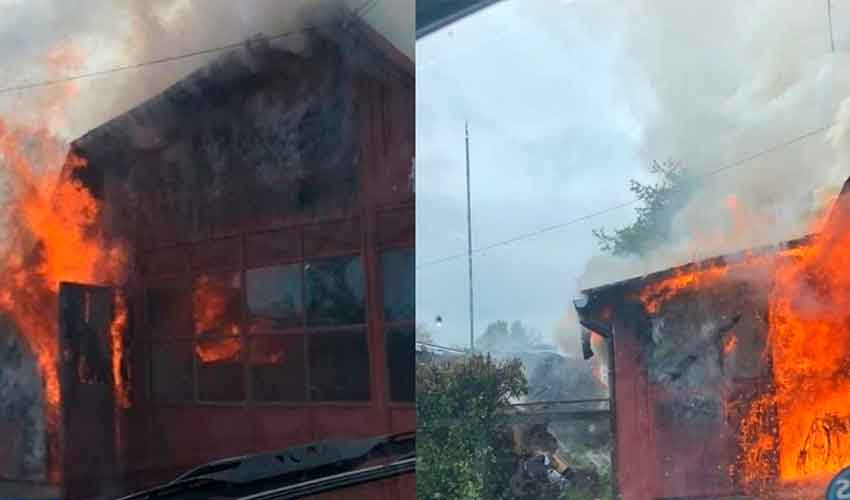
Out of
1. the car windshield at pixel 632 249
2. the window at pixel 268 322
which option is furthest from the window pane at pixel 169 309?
the car windshield at pixel 632 249

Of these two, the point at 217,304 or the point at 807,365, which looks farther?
the point at 217,304

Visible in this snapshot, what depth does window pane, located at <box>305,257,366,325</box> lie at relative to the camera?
1843 millimetres

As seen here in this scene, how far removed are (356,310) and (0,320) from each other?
2.73 feet

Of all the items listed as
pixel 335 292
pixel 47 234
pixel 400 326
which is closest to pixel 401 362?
pixel 400 326

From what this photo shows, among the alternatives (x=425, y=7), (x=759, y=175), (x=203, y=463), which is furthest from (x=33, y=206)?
(x=759, y=175)

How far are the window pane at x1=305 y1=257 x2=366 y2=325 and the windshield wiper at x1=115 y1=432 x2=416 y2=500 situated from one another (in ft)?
0.77

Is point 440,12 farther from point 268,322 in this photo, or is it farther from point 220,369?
point 220,369

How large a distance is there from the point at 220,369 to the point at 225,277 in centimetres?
18

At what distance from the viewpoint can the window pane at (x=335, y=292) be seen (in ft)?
6.05

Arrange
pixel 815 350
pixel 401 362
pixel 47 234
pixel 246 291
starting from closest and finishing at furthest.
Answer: pixel 815 350, pixel 401 362, pixel 246 291, pixel 47 234

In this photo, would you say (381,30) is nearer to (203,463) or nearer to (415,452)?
(415,452)

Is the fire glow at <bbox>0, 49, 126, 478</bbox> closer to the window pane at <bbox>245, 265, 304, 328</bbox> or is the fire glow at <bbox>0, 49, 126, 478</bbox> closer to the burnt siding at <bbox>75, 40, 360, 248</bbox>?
the burnt siding at <bbox>75, 40, 360, 248</bbox>

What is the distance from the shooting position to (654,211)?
1.79 metres

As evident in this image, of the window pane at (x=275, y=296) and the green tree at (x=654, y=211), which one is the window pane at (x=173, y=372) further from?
the green tree at (x=654, y=211)
